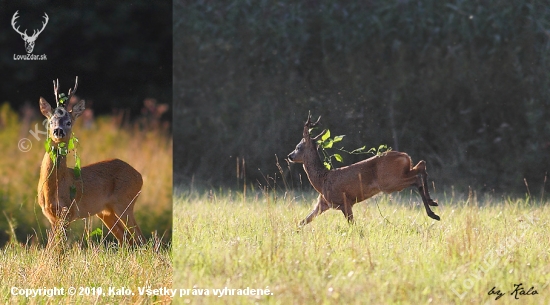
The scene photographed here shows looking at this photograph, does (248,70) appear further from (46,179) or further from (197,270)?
(197,270)

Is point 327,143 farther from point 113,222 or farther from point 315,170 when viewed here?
point 113,222

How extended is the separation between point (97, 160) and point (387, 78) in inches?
129

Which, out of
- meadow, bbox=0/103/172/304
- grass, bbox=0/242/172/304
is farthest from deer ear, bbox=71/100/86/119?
grass, bbox=0/242/172/304

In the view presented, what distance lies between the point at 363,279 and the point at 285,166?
92.8 inches

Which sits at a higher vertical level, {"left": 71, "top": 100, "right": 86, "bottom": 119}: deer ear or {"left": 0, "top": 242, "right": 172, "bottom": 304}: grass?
{"left": 71, "top": 100, "right": 86, "bottom": 119}: deer ear

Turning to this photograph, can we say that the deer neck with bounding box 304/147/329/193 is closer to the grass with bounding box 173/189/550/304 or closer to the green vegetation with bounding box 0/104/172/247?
the grass with bounding box 173/189/550/304

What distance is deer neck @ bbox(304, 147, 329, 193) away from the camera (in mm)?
5602

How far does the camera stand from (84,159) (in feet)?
28.3

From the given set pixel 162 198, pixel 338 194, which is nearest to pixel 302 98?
pixel 338 194

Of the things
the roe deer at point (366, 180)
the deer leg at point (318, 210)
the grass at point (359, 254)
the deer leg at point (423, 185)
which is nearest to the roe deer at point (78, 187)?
the grass at point (359, 254)

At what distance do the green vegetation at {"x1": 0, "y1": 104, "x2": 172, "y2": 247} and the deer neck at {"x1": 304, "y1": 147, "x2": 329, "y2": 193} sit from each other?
10.2ft
